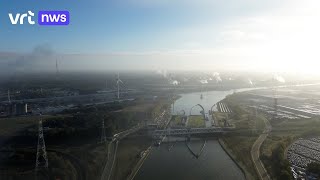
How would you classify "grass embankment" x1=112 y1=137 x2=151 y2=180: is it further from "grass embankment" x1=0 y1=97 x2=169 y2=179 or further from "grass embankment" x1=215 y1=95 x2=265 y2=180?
"grass embankment" x1=215 y1=95 x2=265 y2=180

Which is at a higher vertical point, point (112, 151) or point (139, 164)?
point (112, 151)

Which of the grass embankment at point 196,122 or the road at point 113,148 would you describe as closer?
the road at point 113,148

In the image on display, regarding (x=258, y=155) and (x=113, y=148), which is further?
(x=113, y=148)

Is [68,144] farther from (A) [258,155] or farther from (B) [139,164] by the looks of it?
(A) [258,155]

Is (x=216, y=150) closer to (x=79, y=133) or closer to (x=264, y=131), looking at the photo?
(x=264, y=131)

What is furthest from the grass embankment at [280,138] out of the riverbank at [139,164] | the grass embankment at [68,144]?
the grass embankment at [68,144]

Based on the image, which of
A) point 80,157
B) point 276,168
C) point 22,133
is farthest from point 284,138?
point 22,133

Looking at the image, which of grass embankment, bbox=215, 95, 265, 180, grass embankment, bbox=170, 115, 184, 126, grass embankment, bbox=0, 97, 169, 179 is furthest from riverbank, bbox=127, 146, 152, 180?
grass embankment, bbox=170, 115, 184, 126

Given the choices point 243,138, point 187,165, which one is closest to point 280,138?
point 243,138

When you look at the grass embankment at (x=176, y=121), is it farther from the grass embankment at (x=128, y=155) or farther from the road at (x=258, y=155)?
the road at (x=258, y=155)
